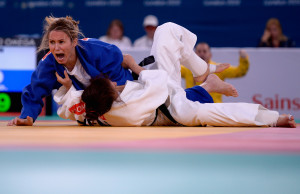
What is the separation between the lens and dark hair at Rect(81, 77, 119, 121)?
2.82m

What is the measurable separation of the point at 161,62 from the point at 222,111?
697 mm

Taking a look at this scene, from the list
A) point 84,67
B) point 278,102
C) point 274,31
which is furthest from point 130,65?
point 274,31

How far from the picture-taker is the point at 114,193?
1.14 meters

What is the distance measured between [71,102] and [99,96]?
10.4 inches

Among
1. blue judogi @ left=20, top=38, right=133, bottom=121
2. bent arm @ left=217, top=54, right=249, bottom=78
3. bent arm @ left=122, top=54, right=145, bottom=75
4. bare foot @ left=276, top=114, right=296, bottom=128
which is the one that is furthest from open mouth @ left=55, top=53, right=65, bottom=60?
bent arm @ left=217, top=54, right=249, bottom=78

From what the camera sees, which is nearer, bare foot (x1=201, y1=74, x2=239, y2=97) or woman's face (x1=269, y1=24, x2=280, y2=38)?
bare foot (x1=201, y1=74, x2=239, y2=97)

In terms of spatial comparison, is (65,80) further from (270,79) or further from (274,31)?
(274,31)

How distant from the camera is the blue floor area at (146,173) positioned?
1175mm

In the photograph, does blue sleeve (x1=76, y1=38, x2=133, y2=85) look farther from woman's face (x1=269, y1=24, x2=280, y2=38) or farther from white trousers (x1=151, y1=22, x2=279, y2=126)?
woman's face (x1=269, y1=24, x2=280, y2=38)

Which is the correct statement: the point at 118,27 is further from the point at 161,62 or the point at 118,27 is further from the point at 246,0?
the point at 161,62

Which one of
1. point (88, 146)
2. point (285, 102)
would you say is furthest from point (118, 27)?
point (88, 146)

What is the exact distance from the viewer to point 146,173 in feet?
4.38

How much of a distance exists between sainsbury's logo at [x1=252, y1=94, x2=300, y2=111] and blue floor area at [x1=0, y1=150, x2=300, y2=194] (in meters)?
4.42

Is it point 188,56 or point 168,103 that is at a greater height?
point 188,56
